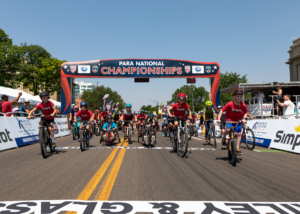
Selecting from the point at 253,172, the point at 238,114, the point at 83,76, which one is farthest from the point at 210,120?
the point at 83,76

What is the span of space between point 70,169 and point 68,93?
19.4 metres

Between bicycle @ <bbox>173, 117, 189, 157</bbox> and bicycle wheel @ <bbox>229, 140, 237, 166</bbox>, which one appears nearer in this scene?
bicycle wheel @ <bbox>229, 140, 237, 166</bbox>

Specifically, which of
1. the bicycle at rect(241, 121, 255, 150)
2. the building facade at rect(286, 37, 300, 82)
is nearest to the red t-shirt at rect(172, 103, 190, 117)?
the bicycle at rect(241, 121, 255, 150)

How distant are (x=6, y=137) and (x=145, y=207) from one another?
9.29 meters

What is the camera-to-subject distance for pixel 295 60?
1665 inches

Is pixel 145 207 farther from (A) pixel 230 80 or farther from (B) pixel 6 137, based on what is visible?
(A) pixel 230 80

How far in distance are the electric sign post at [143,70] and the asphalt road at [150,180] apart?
1775 centimetres

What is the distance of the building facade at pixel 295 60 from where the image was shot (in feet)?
136

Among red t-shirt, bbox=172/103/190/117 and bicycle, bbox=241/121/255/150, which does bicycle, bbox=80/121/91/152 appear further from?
bicycle, bbox=241/121/255/150

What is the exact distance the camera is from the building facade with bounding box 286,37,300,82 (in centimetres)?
4153

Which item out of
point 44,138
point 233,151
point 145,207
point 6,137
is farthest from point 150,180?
point 6,137

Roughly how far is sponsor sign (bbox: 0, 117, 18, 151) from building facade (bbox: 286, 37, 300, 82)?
142 feet

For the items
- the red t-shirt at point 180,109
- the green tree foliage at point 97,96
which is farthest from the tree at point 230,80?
the red t-shirt at point 180,109

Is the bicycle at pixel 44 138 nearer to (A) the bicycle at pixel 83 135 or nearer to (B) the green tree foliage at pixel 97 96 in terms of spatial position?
(A) the bicycle at pixel 83 135
